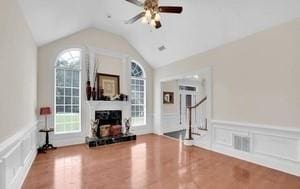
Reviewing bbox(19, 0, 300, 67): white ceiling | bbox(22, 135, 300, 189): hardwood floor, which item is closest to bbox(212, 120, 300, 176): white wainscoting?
bbox(22, 135, 300, 189): hardwood floor

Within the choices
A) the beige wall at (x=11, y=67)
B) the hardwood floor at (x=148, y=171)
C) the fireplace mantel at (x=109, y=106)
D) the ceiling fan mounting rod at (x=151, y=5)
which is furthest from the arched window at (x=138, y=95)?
the beige wall at (x=11, y=67)

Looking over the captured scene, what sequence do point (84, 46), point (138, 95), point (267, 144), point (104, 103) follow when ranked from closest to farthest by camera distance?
point (267, 144) → point (84, 46) → point (104, 103) → point (138, 95)

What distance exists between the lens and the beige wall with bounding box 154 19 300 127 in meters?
3.42

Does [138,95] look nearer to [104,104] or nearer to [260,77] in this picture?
[104,104]

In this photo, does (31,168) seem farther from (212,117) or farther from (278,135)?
(278,135)

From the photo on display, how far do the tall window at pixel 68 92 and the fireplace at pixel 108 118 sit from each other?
0.65 meters

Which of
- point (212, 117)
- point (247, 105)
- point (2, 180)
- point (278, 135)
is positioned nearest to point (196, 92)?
point (212, 117)

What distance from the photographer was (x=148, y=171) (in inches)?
135

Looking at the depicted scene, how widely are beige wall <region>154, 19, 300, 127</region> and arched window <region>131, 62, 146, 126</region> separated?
9.84 feet

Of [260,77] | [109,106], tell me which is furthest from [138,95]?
[260,77]

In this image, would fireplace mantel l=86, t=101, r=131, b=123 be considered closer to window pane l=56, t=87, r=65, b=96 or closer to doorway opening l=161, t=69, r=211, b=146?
window pane l=56, t=87, r=65, b=96

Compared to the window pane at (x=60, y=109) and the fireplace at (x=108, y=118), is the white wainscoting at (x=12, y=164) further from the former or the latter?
the fireplace at (x=108, y=118)

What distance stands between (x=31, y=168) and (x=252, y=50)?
18.2 feet

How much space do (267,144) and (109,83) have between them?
16.6 feet
